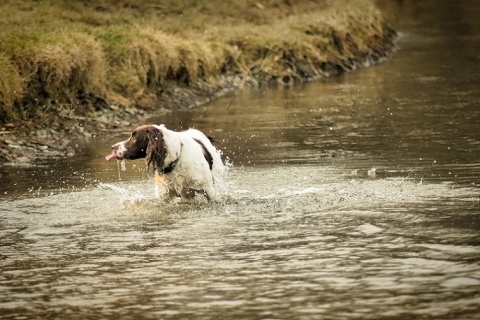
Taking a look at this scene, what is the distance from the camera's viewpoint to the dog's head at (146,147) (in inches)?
519

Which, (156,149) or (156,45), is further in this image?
(156,45)

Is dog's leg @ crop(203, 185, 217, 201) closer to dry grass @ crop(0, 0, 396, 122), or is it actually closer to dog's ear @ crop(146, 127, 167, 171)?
dog's ear @ crop(146, 127, 167, 171)

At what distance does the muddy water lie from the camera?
9.11m

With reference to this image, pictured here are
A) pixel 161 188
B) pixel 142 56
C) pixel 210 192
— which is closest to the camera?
pixel 210 192

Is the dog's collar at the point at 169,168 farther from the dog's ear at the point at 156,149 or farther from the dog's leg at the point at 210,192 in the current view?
the dog's leg at the point at 210,192

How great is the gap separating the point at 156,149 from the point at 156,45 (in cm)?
1315

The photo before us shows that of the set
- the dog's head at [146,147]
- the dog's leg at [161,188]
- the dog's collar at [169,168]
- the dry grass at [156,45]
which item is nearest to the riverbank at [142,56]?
the dry grass at [156,45]

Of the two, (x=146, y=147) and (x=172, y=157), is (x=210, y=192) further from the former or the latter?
(x=146, y=147)

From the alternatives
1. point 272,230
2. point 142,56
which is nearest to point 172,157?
point 272,230

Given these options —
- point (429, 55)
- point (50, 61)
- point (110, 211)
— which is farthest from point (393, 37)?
point (110, 211)

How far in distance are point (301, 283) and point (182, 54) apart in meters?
17.7

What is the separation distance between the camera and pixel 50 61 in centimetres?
2183

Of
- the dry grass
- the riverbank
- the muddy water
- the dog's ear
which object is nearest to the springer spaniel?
the dog's ear

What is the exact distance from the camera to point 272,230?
39.1 ft
